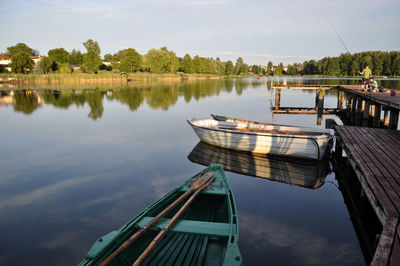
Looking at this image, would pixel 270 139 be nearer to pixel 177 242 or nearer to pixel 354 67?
pixel 177 242

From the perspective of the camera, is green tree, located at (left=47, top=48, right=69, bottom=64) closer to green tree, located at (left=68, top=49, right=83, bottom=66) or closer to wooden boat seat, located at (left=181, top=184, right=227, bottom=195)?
green tree, located at (left=68, top=49, right=83, bottom=66)

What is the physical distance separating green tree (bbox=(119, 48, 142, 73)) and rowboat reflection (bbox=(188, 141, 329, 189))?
78009mm

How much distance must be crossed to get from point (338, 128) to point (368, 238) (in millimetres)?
6364

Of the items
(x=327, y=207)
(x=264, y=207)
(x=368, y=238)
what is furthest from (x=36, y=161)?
(x=368, y=238)

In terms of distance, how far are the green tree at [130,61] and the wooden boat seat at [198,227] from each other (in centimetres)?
8557

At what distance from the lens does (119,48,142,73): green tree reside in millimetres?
84125

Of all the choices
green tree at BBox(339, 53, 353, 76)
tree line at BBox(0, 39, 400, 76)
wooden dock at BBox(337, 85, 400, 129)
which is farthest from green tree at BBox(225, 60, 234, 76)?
wooden dock at BBox(337, 85, 400, 129)

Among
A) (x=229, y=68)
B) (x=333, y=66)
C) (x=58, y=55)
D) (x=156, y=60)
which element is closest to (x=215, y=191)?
(x=156, y=60)

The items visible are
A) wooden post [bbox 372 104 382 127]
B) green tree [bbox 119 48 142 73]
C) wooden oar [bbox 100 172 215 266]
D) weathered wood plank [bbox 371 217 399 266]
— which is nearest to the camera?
weathered wood plank [bbox 371 217 399 266]

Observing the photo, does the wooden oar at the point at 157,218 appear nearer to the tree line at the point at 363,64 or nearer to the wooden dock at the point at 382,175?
the wooden dock at the point at 382,175

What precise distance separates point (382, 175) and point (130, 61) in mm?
85842

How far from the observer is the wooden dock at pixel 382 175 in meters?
3.90

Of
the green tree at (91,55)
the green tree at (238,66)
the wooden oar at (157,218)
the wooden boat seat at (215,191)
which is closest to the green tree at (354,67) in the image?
the green tree at (238,66)

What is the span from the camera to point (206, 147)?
545 inches
